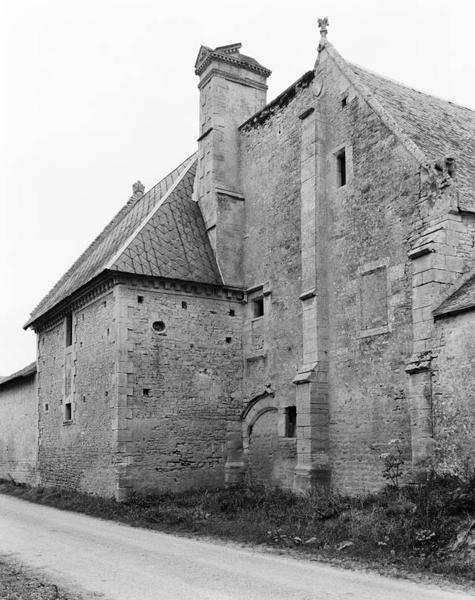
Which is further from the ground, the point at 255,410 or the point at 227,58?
the point at 227,58


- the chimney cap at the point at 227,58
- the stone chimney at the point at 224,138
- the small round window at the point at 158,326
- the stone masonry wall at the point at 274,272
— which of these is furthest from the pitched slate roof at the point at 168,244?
the chimney cap at the point at 227,58

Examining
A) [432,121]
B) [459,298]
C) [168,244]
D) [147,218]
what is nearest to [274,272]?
[168,244]

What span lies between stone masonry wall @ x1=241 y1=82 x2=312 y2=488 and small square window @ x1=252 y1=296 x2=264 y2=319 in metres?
0.10

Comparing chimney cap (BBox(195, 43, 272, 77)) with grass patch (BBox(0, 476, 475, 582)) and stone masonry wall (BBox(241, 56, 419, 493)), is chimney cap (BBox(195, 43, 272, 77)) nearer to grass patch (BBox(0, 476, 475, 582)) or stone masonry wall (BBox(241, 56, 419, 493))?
stone masonry wall (BBox(241, 56, 419, 493))

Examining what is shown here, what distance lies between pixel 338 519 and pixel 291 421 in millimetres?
5650

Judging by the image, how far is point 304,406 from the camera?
56.9ft

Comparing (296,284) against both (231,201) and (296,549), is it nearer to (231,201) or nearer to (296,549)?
(231,201)

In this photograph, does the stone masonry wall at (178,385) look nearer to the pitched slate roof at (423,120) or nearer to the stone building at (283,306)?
the stone building at (283,306)

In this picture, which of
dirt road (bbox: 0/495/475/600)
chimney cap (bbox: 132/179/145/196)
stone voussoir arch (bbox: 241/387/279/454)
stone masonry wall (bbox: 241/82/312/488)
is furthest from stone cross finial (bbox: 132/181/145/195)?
dirt road (bbox: 0/495/475/600)

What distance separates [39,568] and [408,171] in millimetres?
10803

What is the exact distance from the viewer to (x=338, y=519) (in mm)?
13219

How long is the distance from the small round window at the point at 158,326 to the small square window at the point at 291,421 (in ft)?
13.9

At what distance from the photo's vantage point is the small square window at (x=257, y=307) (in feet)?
69.1

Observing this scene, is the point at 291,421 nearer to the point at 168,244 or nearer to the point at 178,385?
the point at 178,385
